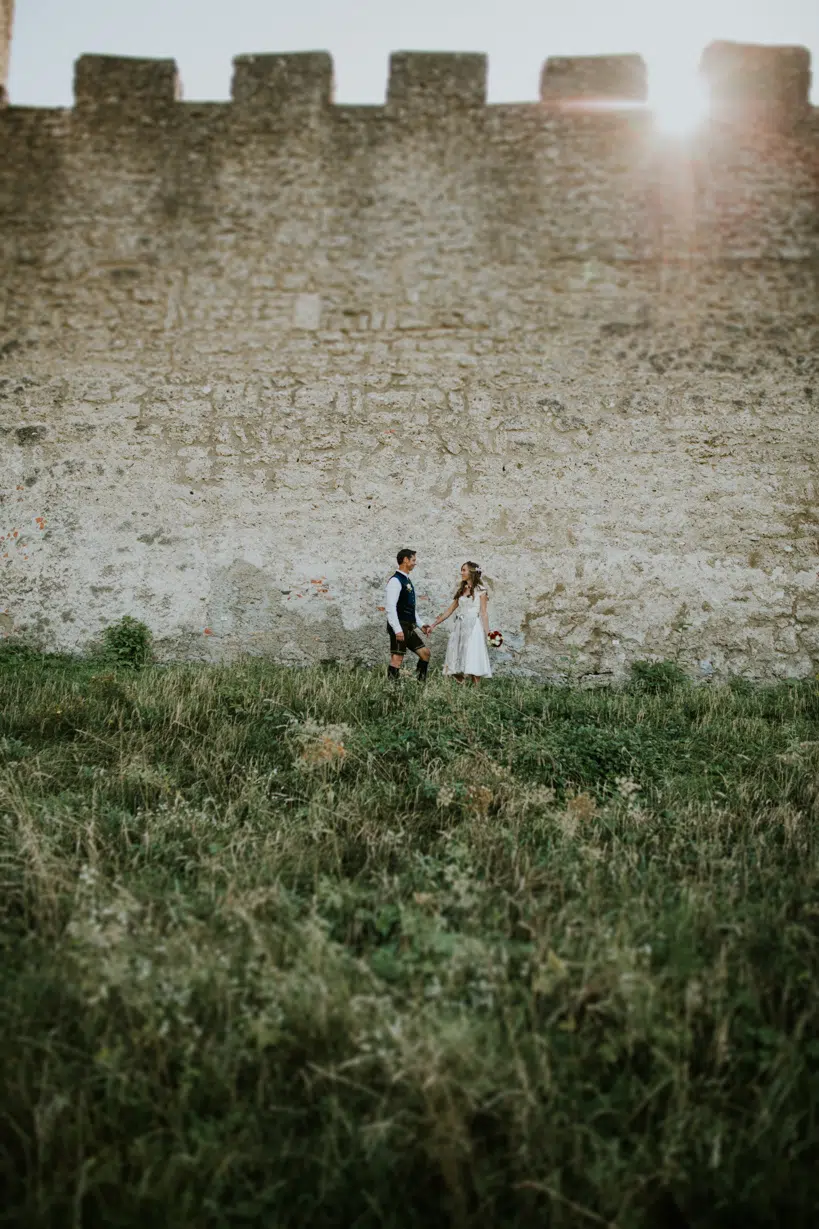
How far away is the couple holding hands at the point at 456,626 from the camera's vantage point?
7.95m

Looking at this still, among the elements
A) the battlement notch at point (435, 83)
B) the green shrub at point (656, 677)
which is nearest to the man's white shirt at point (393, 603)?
the green shrub at point (656, 677)

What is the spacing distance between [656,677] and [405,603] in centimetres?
265

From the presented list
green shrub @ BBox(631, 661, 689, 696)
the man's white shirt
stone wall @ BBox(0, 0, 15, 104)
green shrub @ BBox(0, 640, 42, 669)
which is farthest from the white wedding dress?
stone wall @ BBox(0, 0, 15, 104)

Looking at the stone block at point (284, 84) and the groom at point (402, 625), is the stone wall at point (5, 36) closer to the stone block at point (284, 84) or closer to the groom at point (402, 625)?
the stone block at point (284, 84)

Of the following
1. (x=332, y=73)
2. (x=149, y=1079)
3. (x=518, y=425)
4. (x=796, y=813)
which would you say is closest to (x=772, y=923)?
(x=796, y=813)

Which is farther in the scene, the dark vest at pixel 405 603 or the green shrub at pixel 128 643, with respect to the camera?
the green shrub at pixel 128 643

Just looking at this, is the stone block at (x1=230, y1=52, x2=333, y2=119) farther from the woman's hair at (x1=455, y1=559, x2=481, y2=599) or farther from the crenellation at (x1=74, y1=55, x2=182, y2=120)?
the woman's hair at (x1=455, y1=559, x2=481, y2=599)

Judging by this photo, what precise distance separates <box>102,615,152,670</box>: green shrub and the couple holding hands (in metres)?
2.60

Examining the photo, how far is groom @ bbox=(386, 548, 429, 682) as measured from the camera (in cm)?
793

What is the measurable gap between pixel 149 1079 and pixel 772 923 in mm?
2116

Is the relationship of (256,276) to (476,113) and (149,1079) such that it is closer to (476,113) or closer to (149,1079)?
(476,113)

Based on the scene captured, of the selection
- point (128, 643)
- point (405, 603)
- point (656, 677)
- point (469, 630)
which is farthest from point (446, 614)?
point (128, 643)

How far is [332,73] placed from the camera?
8.94 m

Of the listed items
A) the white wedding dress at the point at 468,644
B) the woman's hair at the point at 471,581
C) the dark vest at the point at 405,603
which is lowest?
the white wedding dress at the point at 468,644
